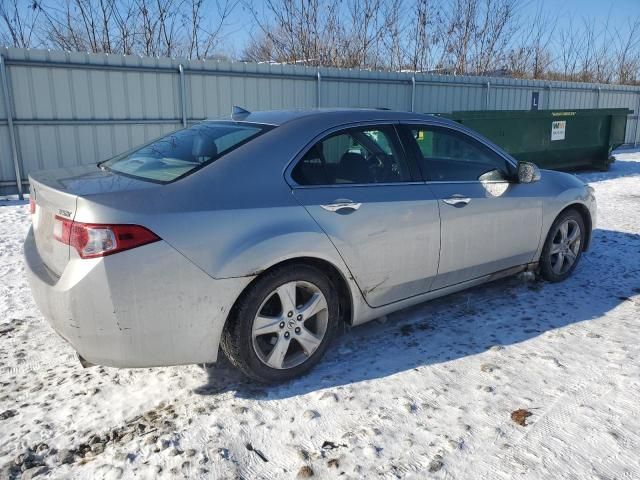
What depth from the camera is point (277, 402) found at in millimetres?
3008

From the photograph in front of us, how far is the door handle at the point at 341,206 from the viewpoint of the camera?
3191 mm

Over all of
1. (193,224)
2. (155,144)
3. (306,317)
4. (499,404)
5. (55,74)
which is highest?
(55,74)

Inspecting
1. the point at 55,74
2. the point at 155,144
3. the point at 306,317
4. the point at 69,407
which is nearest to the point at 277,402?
the point at 306,317

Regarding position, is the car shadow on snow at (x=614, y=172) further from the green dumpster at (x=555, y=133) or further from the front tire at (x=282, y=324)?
the front tire at (x=282, y=324)

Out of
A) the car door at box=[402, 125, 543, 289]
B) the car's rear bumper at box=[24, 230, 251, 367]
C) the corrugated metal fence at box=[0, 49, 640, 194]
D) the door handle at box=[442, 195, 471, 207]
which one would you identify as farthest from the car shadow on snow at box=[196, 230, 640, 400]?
the corrugated metal fence at box=[0, 49, 640, 194]

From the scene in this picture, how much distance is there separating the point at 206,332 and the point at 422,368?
4.44 feet

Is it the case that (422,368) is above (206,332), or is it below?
below

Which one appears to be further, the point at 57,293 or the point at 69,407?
the point at 69,407

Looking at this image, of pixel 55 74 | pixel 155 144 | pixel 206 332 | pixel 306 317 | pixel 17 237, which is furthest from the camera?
pixel 55 74

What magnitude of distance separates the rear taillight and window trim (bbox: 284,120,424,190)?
34.8 inches

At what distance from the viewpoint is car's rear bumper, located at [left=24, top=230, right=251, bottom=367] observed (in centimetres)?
258

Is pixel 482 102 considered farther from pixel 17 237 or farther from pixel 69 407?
pixel 69 407

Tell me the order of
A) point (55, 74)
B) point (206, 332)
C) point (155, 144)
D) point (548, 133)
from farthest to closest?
point (548, 133), point (55, 74), point (155, 144), point (206, 332)

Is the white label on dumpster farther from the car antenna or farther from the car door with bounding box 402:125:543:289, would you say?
the car antenna
